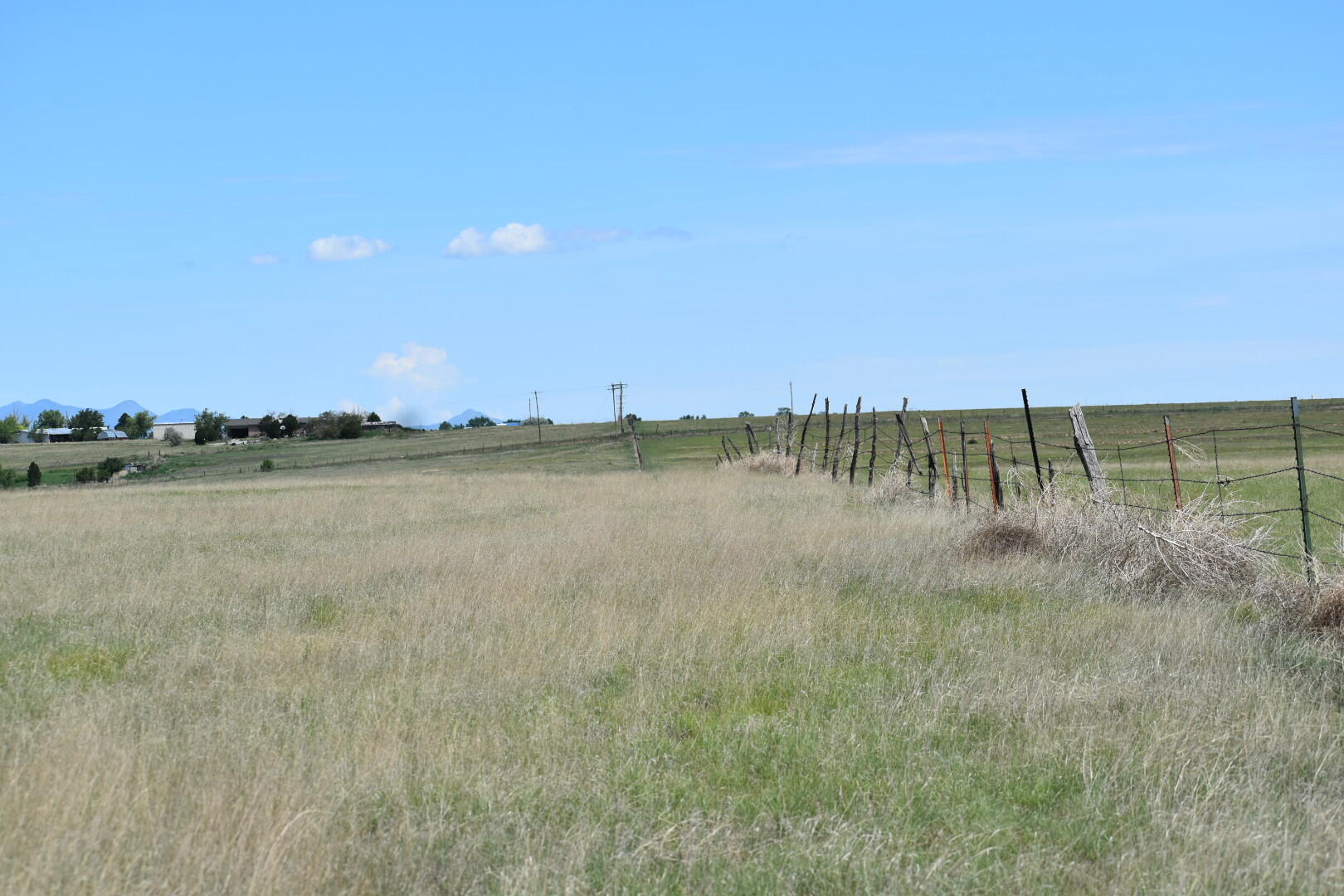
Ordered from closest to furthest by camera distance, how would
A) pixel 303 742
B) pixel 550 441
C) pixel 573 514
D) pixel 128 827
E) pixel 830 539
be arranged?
1. pixel 128 827
2. pixel 303 742
3. pixel 830 539
4. pixel 573 514
5. pixel 550 441

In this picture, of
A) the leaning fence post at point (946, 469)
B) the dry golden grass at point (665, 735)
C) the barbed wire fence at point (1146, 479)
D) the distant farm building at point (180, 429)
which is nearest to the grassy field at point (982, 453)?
the barbed wire fence at point (1146, 479)

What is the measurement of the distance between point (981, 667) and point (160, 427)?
179773 mm

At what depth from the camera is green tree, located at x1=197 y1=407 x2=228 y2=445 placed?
4906 inches

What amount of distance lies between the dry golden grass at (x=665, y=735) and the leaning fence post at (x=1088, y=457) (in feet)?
4.58

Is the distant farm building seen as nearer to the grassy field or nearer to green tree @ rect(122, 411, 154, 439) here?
green tree @ rect(122, 411, 154, 439)

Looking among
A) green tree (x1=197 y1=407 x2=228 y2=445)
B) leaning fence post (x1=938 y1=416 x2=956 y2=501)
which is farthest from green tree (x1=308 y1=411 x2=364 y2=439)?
leaning fence post (x1=938 y1=416 x2=956 y2=501)

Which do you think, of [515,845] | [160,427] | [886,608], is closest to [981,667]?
[886,608]

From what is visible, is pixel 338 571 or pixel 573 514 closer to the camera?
pixel 338 571

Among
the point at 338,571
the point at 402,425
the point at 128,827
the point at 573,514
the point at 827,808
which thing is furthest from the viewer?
the point at 402,425

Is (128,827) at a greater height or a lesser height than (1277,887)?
greater

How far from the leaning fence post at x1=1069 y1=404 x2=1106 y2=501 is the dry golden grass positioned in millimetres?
1395

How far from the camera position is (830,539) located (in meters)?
16.6

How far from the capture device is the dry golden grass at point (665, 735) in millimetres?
5125

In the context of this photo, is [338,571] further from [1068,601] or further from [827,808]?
[827,808]
